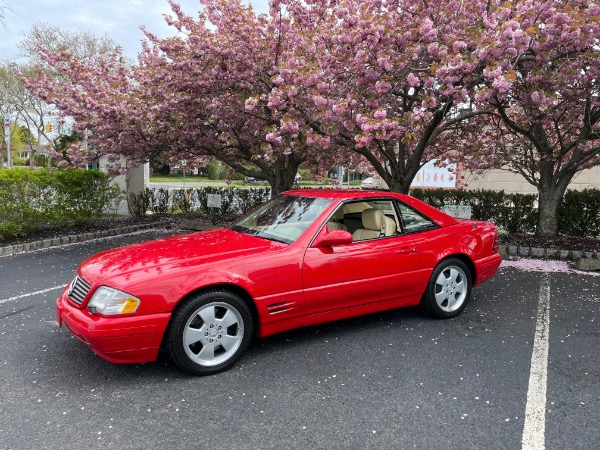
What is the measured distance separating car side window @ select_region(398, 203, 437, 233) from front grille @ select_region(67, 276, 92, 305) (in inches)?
116

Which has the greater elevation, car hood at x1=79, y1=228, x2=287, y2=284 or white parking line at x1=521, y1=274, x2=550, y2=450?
car hood at x1=79, y1=228, x2=287, y2=284

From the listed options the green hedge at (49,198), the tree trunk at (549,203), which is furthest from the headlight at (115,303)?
the tree trunk at (549,203)

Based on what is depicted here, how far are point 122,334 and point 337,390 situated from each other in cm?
155

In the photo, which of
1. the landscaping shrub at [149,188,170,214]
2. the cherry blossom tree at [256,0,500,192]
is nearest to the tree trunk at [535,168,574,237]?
the cherry blossom tree at [256,0,500,192]

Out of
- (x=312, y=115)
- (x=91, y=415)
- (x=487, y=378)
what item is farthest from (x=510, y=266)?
(x=91, y=415)

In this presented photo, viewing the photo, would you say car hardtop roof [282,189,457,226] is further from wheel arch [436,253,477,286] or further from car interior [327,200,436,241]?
wheel arch [436,253,477,286]

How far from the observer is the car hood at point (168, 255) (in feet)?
11.3

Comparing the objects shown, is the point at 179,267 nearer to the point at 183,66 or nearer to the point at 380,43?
the point at 380,43

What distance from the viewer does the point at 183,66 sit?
29.0ft

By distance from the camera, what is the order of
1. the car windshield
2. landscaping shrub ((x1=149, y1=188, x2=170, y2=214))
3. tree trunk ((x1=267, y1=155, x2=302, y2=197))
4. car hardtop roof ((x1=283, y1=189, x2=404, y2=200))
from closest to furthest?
the car windshield < car hardtop roof ((x1=283, y1=189, x2=404, y2=200)) < tree trunk ((x1=267, y1=155, x2=302, y2=197)) < landscaping shrub ((x1=149, y1=188, x2=170, y2=214))

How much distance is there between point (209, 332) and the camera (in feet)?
11.4

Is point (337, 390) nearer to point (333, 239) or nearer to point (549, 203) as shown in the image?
point (333, 239)

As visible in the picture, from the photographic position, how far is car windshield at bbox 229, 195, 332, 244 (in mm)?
4180

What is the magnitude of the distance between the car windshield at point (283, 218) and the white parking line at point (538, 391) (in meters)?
2.15
